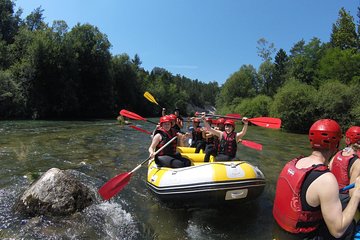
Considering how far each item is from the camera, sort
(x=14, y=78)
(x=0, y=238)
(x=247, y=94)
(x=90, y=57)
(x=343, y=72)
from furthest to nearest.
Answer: (x=247, y=94) < (x=90, y=57) < (x=343, y=72) < (x=14, y=78) < (x=0, y=238)

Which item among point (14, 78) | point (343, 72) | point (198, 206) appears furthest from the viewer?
point (343, 72)

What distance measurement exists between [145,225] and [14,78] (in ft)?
81.9

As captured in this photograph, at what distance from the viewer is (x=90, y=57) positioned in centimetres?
3288

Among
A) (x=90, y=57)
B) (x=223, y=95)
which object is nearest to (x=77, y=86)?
(x=90, y=57)

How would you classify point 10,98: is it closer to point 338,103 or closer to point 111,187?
point 111,187

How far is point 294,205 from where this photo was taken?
2.15 m

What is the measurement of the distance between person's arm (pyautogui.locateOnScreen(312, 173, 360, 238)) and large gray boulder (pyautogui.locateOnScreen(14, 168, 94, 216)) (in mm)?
3810

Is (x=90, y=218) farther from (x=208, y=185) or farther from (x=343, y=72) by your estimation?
(x=343, y=72)

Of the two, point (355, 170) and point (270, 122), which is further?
point (270, 122)

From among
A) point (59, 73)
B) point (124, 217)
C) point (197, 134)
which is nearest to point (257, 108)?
point (59, 73)

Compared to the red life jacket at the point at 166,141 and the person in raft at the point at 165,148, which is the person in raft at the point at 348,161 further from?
the red life jacket at the point at 166,141

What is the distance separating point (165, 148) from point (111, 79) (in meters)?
A: 31.5

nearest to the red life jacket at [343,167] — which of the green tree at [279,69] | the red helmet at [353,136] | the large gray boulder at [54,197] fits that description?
the red helmet at [353,136]

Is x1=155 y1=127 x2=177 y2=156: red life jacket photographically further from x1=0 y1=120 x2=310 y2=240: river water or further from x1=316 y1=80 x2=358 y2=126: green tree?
x1=316 y1=80 x2=358 y2=126: green tree
